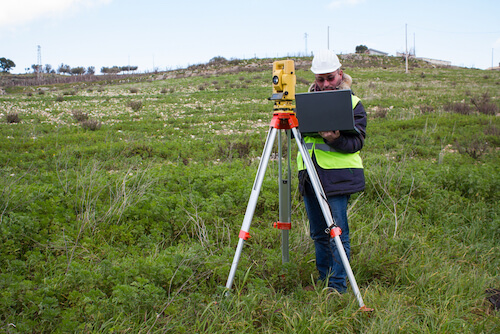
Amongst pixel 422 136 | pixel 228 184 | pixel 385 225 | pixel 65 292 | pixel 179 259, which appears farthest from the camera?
pixel 422 136

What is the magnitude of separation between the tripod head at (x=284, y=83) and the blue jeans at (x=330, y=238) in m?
0.71

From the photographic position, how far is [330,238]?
2752 millimetres

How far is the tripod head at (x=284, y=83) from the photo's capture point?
2438mm

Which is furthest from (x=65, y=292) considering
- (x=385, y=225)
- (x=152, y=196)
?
(x=385, y=225)

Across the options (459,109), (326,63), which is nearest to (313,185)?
(326,63)

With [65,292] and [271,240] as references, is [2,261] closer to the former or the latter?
[65,292]

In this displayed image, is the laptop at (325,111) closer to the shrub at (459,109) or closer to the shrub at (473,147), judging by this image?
the shrub at (473,147)

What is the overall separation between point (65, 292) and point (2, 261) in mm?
941

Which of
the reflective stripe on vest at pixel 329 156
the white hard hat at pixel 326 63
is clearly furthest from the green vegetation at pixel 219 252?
the white hard hat at pixel 326 63

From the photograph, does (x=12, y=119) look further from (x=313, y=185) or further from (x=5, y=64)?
(x=5, y=64)

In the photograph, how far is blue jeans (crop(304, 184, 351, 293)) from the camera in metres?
2.74

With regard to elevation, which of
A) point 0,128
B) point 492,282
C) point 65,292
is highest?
point 0,128

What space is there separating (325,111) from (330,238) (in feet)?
3.41

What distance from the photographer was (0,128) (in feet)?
32.8
